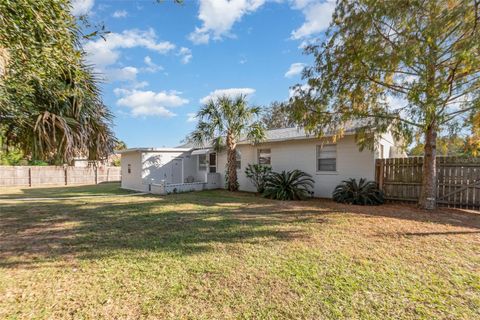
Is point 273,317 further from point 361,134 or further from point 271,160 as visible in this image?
point 271,160

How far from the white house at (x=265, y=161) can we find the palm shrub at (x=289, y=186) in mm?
446

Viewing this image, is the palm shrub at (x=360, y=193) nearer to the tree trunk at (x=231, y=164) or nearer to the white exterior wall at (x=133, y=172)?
the tree trunk at (x=231, y=164)

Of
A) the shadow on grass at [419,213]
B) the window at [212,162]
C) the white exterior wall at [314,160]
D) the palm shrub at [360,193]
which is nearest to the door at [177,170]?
the window at [212,162]

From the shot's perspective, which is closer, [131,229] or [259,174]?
[131,229]

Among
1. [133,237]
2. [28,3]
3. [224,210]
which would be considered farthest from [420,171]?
[28,3]

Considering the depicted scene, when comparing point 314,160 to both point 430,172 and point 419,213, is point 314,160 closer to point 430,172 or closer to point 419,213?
point 430,172

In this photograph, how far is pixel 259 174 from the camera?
1284 centimetres

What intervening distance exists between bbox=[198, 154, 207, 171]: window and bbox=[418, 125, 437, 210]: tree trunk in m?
11.9

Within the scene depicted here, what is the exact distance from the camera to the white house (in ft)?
34.4

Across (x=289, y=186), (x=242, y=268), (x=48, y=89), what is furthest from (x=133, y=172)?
(x=242, y=268)

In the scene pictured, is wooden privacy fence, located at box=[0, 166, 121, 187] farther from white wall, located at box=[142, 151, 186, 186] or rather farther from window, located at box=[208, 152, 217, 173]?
window, located at box=[208, 152, 217, 173]

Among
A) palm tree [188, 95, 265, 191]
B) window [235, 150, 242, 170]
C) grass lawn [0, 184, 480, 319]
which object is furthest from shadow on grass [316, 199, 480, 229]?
window [235, 150, 242, 170]

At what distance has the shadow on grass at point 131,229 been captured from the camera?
14.9 ft

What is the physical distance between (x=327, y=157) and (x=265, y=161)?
3.50 meters
